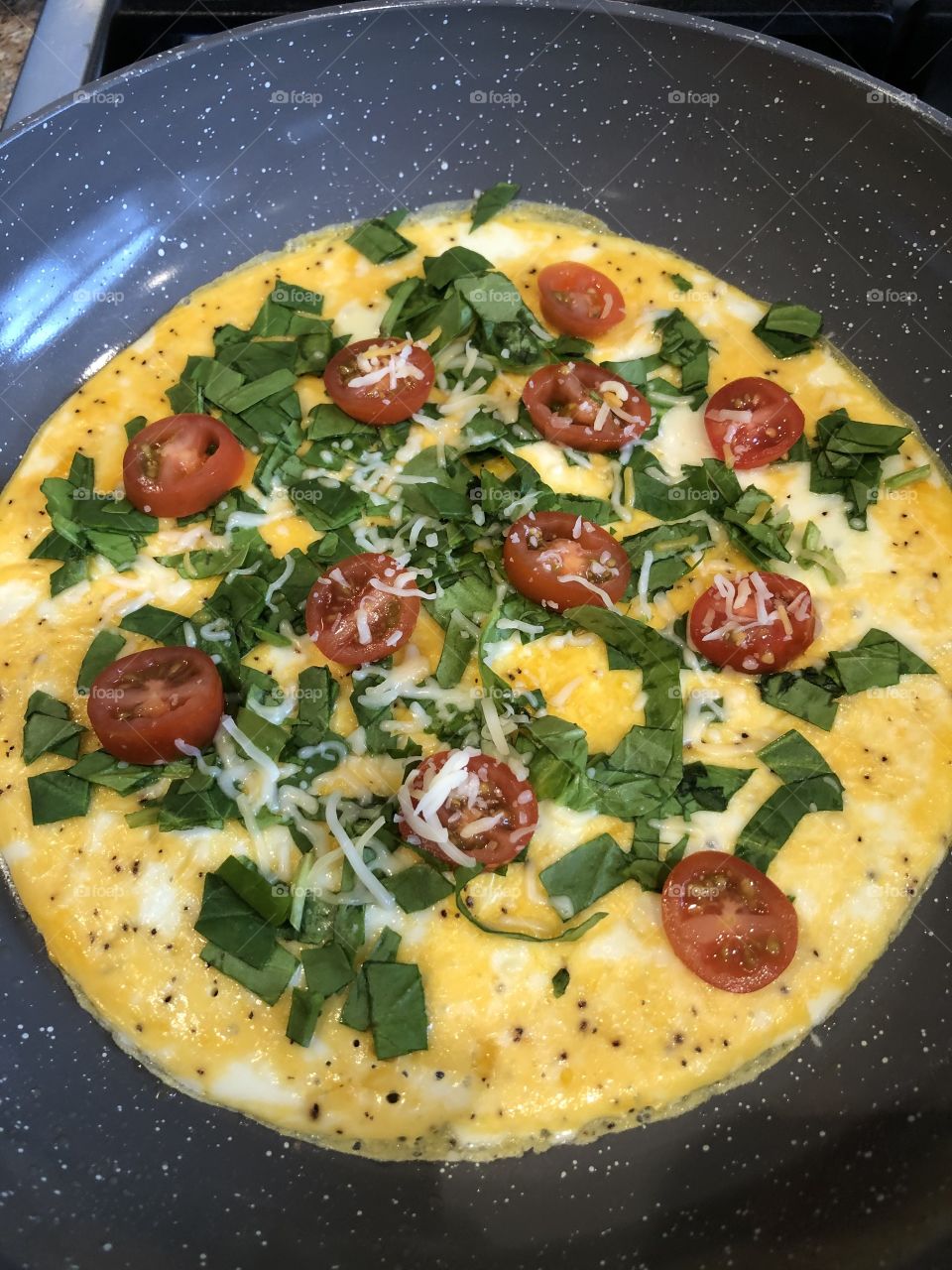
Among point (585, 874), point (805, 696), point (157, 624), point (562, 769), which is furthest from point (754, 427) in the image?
point (157, 624)

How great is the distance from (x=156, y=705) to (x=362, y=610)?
54cm

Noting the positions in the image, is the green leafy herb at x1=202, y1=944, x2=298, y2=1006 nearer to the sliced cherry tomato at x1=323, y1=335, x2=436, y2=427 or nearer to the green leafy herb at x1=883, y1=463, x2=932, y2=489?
the sliced cherry tomato at x1=323, y1=335, x2=436, y2=427

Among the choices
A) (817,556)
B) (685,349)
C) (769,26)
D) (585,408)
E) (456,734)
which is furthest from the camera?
(769,26)

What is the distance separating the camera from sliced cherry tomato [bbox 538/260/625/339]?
295 cm

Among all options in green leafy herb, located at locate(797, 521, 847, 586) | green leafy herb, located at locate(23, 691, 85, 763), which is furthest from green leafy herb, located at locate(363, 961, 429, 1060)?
green leafy herb, located at locate(797, 521, 847, 586)

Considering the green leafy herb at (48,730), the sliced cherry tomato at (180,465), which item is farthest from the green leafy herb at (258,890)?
the sliced cherry tomato at (180,465)

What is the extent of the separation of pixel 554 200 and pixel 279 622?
1841 mm

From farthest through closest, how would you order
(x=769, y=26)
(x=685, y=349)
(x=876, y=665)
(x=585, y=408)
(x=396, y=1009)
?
(x=769, y=26)
(x=685, y=349)
(x=585, y=408)
(x=876, y=665)
(x=396, y=1009)

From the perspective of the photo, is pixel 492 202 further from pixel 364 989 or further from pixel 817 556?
pixel 364 989

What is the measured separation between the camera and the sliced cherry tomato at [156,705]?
2236 millimetres

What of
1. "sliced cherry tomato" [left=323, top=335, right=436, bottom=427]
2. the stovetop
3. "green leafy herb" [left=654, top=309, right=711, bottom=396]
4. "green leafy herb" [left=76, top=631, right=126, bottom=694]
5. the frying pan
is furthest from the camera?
the stovetop

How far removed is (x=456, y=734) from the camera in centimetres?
231

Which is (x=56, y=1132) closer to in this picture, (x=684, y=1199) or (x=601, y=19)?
(x=684, y=1199)

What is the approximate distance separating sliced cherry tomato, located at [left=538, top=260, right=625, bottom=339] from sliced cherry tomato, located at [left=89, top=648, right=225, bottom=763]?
61.4 inches
